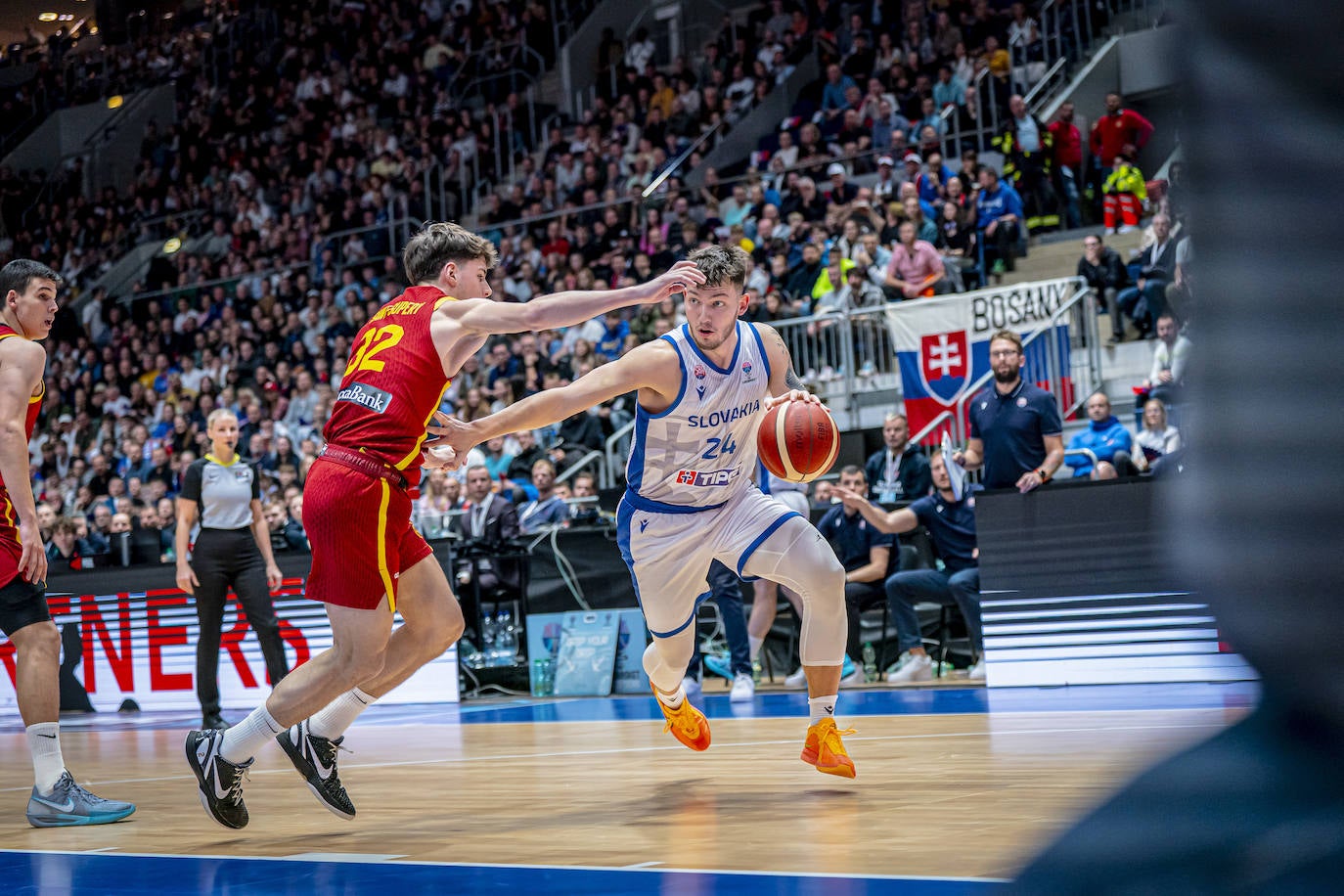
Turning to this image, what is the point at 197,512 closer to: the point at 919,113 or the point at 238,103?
the point at 919,113

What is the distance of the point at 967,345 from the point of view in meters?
13.4

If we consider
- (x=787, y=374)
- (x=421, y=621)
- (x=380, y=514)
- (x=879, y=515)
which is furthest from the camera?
(x=879, y=515)

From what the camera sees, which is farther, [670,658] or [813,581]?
[670,658]

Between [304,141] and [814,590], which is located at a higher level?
[304,141]

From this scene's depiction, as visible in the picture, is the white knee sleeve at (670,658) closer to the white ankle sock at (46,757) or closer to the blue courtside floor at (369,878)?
the blue courtside floor at (369,878)

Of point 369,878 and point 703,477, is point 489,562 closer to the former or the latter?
point 703,477

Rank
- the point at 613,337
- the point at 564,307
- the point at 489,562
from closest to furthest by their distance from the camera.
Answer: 1. the point at 564,307
2. the point at 489,562
3. the point at 613,337

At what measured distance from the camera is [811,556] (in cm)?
590

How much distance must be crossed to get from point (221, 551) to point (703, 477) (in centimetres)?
532

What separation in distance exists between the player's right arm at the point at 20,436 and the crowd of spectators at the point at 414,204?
841 cm

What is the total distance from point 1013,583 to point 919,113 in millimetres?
9213

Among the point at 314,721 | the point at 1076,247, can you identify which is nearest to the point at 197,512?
the point at 314,721

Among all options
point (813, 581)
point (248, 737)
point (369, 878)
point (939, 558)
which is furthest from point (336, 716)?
point (939, 558)

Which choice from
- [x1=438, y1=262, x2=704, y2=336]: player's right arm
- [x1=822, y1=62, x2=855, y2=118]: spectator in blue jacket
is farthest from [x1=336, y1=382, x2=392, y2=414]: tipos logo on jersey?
[x1=822, y1=62, x2=855, y2=118]: spectator in blue jacket
